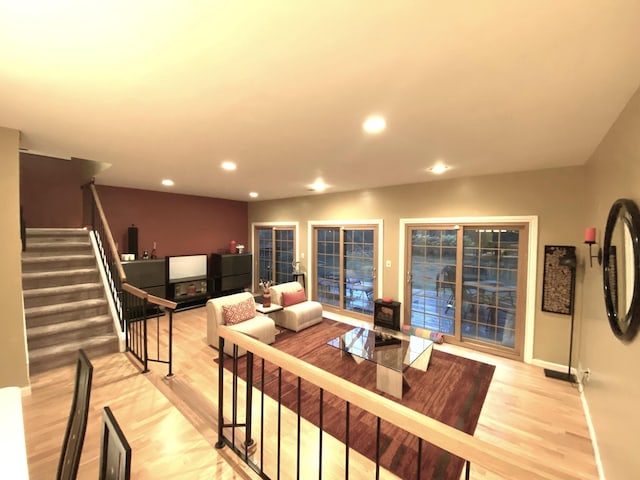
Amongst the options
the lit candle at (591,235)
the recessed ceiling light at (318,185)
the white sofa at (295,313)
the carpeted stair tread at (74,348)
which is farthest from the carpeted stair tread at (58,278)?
the lit candle at (591,235)

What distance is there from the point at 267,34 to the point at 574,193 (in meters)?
4.02

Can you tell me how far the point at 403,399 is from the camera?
2.93m

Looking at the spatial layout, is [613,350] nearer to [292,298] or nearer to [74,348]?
[292,298]

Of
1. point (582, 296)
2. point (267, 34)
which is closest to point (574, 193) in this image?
point (582, 296)

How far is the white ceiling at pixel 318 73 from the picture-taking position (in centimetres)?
108

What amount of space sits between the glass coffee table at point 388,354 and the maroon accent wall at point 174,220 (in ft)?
14.9

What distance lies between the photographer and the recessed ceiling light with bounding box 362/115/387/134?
2.01 meters

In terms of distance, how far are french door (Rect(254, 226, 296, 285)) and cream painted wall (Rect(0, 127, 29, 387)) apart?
15.2ft

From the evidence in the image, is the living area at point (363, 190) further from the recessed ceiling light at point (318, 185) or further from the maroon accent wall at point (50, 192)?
the recessed ceiling light at point (318, 185)

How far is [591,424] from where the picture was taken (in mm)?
2492

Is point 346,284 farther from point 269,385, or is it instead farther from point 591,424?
point 591,424

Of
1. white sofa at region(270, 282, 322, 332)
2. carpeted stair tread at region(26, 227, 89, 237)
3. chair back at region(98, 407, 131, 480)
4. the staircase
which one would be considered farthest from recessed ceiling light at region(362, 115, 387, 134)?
carpeted stair tread at region(26, 227, 89, 237)

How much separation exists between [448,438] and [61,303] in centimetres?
457

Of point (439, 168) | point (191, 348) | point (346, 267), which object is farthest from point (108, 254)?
point (439, 168)
